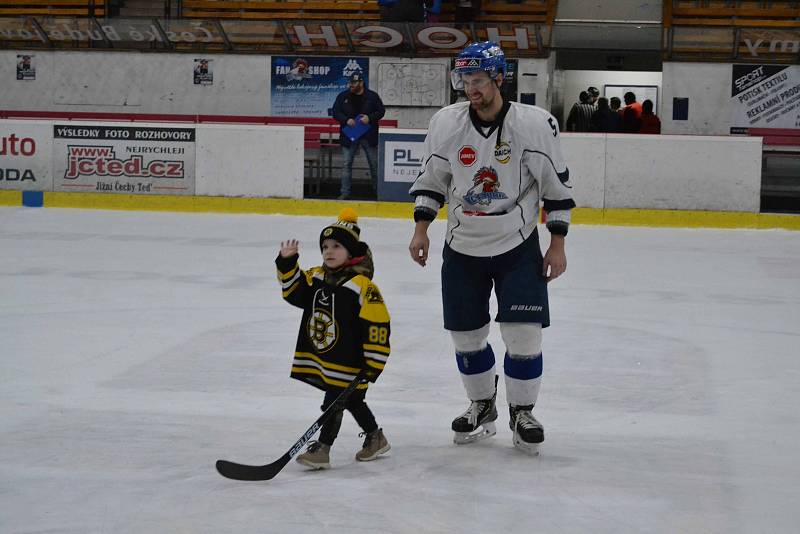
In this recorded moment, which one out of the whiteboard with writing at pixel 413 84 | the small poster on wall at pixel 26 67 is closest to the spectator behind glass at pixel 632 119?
the whiteboard with writing at pixel 413 84

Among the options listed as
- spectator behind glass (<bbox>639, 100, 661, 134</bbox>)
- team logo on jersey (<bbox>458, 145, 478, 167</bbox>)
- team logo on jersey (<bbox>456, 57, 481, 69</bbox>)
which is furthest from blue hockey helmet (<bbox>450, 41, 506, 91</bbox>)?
spectator behind glass (<bbox>639, 100, 661, 134</bbox>)

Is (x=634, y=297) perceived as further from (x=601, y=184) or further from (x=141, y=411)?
(x=601, y=184)

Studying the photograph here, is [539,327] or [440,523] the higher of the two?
[539,327]

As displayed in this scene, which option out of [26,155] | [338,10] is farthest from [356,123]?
[338,10]

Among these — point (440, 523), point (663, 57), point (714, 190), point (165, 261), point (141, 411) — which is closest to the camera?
point (440, 523)

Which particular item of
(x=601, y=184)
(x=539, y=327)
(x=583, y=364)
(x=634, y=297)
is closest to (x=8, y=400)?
(x=539, y=327)

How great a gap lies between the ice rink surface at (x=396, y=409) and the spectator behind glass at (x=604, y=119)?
7.14 metres

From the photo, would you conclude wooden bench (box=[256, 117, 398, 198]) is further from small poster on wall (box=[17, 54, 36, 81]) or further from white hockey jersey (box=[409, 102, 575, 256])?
white hockey jersey (box=[409, 102, 575, 256])

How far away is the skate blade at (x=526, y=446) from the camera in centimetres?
429

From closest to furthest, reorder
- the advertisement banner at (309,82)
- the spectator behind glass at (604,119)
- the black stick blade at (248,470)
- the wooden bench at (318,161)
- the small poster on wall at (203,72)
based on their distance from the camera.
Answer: the black stick blade at (248,470), the wooden bench at (318,161), the spectator behind glass at (604,119), the advertisement banner at (309,82), the small poster on wall at (203,72)

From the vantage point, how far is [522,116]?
4.30 metres

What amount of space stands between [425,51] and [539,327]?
51.1 feet

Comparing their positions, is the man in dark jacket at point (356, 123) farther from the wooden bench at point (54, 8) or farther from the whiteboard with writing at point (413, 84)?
the wooden bench at point (54, 8)

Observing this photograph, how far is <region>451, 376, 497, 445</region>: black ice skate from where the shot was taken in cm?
445
